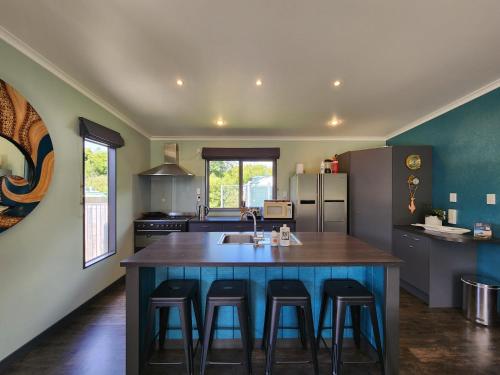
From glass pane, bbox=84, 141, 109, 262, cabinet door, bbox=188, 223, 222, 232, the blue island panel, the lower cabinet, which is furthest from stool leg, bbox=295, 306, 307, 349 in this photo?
glass pane, bbox=84, 141, 109, 262

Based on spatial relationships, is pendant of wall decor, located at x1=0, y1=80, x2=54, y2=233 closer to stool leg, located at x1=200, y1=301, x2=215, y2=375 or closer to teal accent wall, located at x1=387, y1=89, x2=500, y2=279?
stool leg, located at x1=200, y1=301, x2=215, y2=375

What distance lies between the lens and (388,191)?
129 inches

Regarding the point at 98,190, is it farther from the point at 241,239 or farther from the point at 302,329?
the point at 302,329

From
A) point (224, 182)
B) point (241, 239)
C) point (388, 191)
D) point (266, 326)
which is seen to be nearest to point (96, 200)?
point (241, 239)

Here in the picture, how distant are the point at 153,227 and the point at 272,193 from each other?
235 centimetres

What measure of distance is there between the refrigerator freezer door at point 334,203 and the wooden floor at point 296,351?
166 centimetres

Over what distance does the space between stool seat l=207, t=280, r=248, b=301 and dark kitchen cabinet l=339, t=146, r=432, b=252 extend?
264cm

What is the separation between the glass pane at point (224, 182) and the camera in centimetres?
459

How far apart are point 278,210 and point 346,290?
233 cm

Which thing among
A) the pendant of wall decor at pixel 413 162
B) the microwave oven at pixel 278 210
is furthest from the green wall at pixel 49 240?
the pendant of wall decor at pixel 413 162

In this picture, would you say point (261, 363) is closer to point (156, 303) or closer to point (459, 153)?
point (156, 303)

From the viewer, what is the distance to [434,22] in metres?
1.50

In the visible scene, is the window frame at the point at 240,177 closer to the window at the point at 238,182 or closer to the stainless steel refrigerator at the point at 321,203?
the window at the point at 238,182

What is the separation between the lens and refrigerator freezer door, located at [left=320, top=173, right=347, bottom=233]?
390 cm
